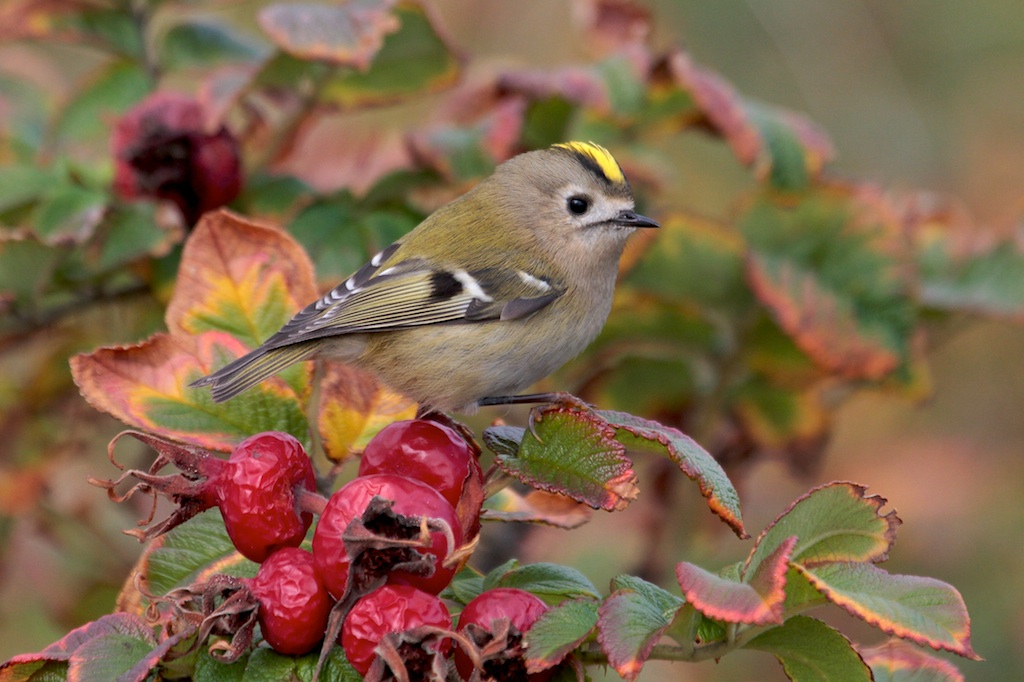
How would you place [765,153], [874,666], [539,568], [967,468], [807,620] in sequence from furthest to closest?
[967,468] → [765,153] → [874,666] → [539,568] → [807,620]

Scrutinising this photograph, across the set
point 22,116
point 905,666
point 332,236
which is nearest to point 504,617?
point 905,666

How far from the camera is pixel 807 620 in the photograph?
1.39 meters

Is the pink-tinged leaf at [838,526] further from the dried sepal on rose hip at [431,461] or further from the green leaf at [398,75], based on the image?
the green leaf at [398,75]

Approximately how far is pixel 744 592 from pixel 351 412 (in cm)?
78

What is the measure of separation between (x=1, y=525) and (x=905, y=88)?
4618mm

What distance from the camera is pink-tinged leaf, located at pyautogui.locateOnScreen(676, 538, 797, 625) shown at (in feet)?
3.97

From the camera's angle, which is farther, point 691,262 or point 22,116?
point 22,116

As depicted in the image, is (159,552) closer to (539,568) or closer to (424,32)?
(539,568)

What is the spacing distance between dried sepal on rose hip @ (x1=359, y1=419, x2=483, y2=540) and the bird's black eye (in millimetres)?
1359

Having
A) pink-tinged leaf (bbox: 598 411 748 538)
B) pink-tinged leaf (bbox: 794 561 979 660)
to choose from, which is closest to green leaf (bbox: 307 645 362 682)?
pink-tinged leaf (bbox: 598 411 748 538)

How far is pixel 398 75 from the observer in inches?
112

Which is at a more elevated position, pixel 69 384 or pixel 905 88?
pixel 905 88

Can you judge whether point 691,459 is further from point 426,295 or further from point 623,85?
point 623,85

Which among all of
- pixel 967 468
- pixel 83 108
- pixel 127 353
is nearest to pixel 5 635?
pixel 83 108
